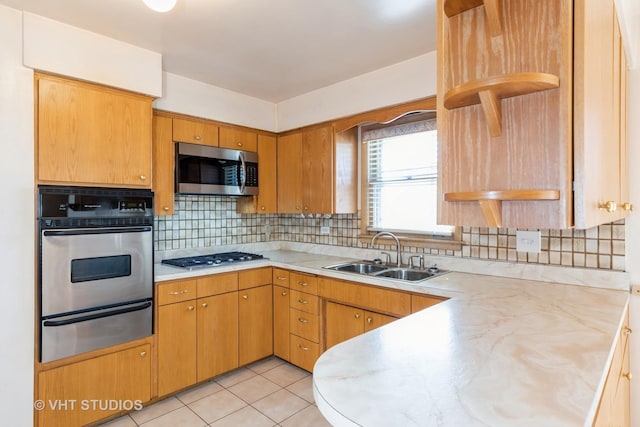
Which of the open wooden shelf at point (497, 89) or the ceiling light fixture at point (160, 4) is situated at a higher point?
the ceiling light fixture at point (160, 4)

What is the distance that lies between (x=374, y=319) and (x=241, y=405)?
1104mm

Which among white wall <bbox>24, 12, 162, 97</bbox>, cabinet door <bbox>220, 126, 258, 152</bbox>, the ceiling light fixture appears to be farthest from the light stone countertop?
cabinet door <bbox>220, 126, 258, 152</bbox>

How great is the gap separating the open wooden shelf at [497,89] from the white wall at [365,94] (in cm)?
146

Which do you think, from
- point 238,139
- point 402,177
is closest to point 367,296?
point 402,177

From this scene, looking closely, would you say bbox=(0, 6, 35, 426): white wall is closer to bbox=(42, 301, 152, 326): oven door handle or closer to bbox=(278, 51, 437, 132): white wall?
bbox=(42, 301, 152, 326): oven door handle

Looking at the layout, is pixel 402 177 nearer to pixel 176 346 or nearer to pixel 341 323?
pixel 341 323

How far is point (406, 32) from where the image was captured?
2162 mm

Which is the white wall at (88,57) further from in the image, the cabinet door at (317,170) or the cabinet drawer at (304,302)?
the cabinet drawer at (304,302)

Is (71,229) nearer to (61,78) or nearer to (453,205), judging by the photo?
(61,78)

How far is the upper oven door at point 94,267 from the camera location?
6.61 ft

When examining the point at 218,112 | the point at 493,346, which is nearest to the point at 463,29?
the point at 493,346

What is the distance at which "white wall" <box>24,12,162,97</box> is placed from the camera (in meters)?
1.97

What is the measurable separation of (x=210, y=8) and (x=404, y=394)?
79.9 inches

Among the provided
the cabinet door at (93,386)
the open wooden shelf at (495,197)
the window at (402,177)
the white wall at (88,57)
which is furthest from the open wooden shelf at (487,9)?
the cabinet door at (93,386)
